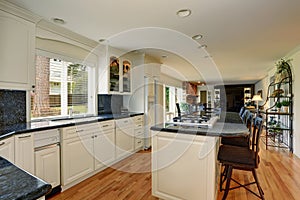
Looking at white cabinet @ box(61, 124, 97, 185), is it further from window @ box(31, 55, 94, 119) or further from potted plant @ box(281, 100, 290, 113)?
potted plant @ box(281, 100, 290, 113)

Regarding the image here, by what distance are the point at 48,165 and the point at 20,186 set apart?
180cm

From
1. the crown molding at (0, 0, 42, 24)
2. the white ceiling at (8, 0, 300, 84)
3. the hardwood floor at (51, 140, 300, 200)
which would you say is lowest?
the hardwood floor at (51, 140, 300, 200)

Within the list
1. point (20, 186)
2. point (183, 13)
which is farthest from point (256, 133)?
point (20, 186)

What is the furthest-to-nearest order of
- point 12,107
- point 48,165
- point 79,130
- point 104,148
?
point 104,148 → point 79,130 → point 12,107 → point 48,165

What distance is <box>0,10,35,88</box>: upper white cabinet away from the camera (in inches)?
79.6

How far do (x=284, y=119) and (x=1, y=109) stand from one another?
249 inches

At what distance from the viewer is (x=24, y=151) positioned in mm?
1959

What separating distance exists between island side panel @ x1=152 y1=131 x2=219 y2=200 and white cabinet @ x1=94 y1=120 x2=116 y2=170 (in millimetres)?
1210

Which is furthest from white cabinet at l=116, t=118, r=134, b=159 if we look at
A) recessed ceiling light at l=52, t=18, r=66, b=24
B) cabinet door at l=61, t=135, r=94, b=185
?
recessed ceiling light at l=52, t=18, r=66, b=24

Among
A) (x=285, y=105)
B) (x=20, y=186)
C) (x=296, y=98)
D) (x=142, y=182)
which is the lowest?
(x=142, y=182)

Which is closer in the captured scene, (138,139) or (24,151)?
(24,151)

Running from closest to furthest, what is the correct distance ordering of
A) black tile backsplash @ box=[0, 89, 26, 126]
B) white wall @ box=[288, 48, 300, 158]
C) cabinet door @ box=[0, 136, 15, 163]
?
cabinet door @ box=[0, 136, 15, 163] < black tile backsplash @ box=[0, 89, 26, 126] < white wall @ box=[288, 48, 300, 158]

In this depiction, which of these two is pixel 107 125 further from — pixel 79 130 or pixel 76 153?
pixel 76 153

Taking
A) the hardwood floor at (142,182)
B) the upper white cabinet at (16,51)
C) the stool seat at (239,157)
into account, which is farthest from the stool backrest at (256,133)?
the upper white cabinet at (16,51)
